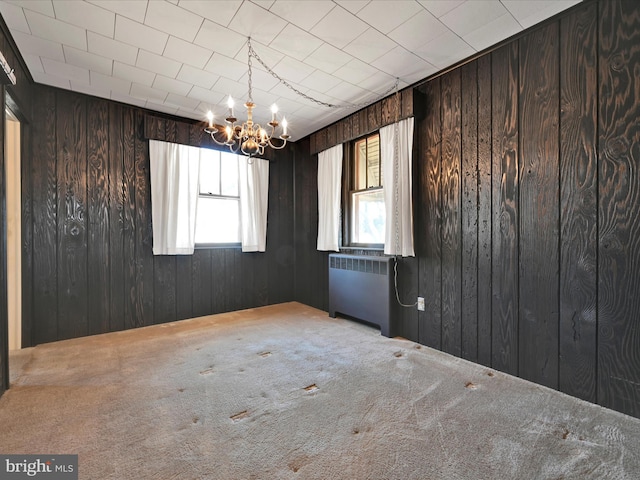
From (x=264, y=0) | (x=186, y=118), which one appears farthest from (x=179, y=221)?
(x=264, y=0)

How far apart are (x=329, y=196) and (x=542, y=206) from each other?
8.01 ft

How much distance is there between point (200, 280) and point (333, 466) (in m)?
3.11

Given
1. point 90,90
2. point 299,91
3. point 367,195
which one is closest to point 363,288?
point 367,195

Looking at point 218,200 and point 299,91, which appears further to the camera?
point 218,200

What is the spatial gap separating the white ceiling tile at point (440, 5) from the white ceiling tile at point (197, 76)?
6.21ft

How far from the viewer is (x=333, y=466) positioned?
1.41 metres

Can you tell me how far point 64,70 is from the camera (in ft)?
8.96

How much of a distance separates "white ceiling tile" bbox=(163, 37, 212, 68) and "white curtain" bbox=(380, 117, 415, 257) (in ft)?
6.11

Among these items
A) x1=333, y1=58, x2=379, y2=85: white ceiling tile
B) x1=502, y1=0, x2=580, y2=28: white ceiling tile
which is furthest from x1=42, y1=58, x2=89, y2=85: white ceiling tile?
x1=502, y1=0, x2=580, y2=28: white ceiling tile

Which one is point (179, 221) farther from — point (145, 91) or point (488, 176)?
point (488, 176)

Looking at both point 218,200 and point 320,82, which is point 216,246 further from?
point 320,82

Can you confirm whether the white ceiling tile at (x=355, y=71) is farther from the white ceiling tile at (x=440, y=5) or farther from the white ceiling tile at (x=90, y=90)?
the white ceiling tile at (x=90, y=90)

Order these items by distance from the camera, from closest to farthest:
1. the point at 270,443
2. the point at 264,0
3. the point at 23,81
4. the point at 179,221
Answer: the point at 270,443 < the point at 264,0 < the point at 23,81 < the point at 179,221

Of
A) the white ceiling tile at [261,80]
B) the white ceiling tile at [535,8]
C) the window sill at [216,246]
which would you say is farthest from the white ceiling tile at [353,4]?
the window sill at [216,246]
